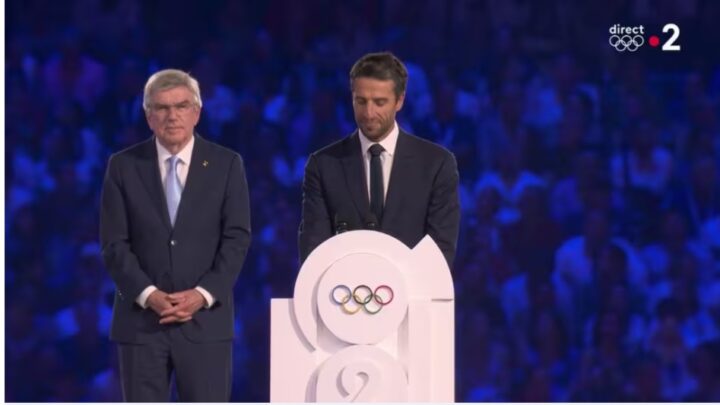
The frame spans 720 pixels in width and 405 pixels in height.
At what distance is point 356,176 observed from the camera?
6.11 m

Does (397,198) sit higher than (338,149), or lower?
lower

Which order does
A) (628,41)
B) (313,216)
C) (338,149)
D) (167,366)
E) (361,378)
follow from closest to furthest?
(361,378), (167,366), (313,216), (338,149), (628,41)

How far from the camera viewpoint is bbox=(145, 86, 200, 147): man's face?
603 centimetres

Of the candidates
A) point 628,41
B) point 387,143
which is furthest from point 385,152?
point 628,41

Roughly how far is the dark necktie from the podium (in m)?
0.41

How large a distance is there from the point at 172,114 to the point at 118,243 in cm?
53

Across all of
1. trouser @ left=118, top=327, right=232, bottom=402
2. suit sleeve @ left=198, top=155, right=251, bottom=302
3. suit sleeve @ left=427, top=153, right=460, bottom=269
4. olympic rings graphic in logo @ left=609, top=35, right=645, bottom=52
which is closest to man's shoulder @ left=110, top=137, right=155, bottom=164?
suit sleeve @ left=198, top=155, right=251, bottom=302

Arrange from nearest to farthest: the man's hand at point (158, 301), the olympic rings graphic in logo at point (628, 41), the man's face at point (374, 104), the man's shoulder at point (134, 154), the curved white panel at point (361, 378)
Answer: the curved white panel at point (361, 378), the man's hand at point (158, 301), the man's face at point (374, 104), the man's shoulder at point (134, 154), the olympic rings graphic in logo at point (628, 41)

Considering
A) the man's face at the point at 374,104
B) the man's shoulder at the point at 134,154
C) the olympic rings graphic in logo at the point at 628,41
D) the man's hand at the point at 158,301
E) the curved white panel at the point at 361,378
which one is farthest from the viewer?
the olympic rings graphic in logo at the point at 628,41

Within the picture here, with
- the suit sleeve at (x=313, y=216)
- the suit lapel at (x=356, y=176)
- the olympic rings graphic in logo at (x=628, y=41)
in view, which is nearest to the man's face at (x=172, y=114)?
the suit sleeve at (x=313, y=216)

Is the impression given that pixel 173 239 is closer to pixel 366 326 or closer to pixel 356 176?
pixel 356 176

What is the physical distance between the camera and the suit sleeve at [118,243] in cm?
593

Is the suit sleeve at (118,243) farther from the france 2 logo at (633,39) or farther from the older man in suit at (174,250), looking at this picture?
the france 2 logo at (633,39)

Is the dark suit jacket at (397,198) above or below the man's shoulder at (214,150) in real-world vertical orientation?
below
